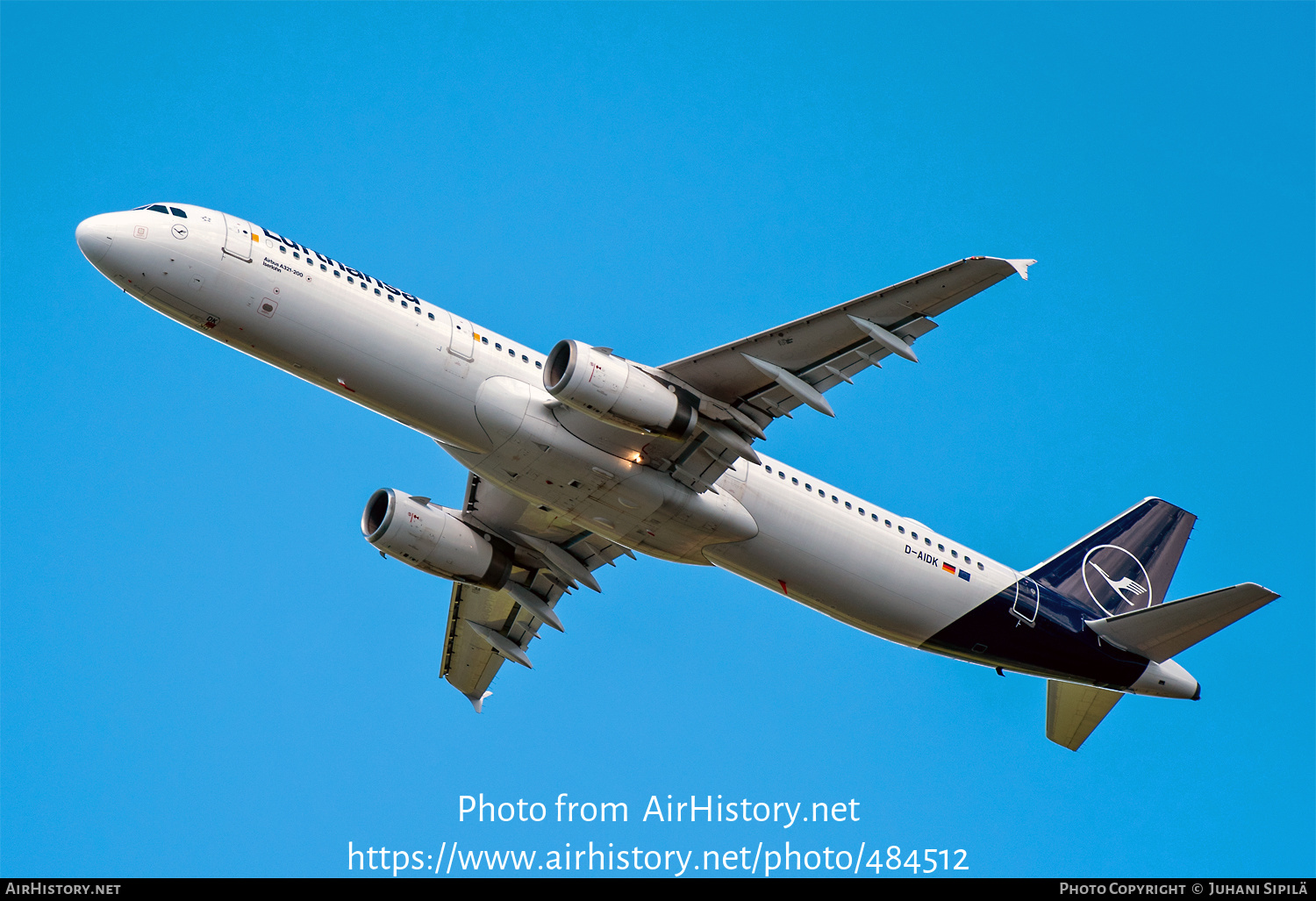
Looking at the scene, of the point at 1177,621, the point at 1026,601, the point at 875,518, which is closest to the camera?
the point at 875,518

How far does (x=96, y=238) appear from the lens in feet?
87.4

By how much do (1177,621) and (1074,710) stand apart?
15.7 ft

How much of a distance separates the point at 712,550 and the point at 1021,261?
9.82 metres

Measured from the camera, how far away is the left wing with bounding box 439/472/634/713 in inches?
1332

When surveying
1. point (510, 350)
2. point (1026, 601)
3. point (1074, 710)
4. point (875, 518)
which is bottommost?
point (1074, 710)

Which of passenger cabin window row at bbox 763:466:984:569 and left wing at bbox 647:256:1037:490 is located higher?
left wing at bbox 647:256:1037:490

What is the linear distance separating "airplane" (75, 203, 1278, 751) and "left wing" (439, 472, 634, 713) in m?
0.10

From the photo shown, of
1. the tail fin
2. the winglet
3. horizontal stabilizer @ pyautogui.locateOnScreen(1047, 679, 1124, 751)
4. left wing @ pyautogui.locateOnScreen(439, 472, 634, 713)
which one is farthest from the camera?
horizontal stabilizer @ pyautogui.locateOnScreen(1047, 679, 1124, 751)

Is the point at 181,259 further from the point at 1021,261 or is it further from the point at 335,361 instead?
the point at 1021,261

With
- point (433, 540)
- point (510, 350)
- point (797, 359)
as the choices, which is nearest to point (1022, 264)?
point (797, 359)

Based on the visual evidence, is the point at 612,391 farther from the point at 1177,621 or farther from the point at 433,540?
the point at 1177,621

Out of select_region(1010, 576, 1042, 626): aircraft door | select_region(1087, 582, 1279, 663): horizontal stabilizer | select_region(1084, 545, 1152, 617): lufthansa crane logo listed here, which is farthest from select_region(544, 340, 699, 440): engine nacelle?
select_region(1084, 545, 1152, 617): lufthansa crane logo

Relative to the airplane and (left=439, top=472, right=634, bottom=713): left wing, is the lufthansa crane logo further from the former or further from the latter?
(left=439, top=472, right=634, bottom=713): left wing

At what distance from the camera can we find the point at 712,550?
3033 centimetres
